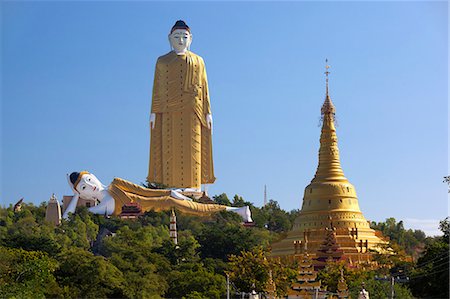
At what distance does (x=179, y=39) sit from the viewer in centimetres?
7256

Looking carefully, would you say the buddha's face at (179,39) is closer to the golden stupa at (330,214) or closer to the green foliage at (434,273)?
the golden stupa at (330,214)

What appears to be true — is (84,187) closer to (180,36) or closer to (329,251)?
(180,36)

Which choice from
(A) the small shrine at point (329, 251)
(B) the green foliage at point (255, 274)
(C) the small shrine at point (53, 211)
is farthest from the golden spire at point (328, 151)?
(C) the small shrine at point (53, 211)

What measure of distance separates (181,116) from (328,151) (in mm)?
20509

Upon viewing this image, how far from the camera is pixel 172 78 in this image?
237ft

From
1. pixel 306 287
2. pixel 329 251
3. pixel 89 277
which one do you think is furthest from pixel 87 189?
pixel 306 287

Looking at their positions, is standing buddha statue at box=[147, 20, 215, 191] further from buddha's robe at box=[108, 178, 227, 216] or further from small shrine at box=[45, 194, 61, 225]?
small shrine at box=[45, 194, 61, 225]

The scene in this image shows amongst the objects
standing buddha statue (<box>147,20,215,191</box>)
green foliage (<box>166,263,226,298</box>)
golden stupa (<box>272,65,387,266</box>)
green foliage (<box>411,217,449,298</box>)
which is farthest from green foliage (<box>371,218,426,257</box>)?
green foliage (<box>411,217,449,298</box>)

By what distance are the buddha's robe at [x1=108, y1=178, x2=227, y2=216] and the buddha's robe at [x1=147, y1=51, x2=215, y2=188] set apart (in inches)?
195

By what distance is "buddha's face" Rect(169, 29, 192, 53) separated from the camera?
72.6 m

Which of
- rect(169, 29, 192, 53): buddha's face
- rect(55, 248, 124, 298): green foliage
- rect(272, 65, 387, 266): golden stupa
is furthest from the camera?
rect(169, 29, 192, 53): buddha's face

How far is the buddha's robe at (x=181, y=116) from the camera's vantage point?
7212cm

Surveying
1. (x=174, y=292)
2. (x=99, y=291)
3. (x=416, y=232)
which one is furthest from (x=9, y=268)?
(x=416, y=232)

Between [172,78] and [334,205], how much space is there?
23.4 metres
